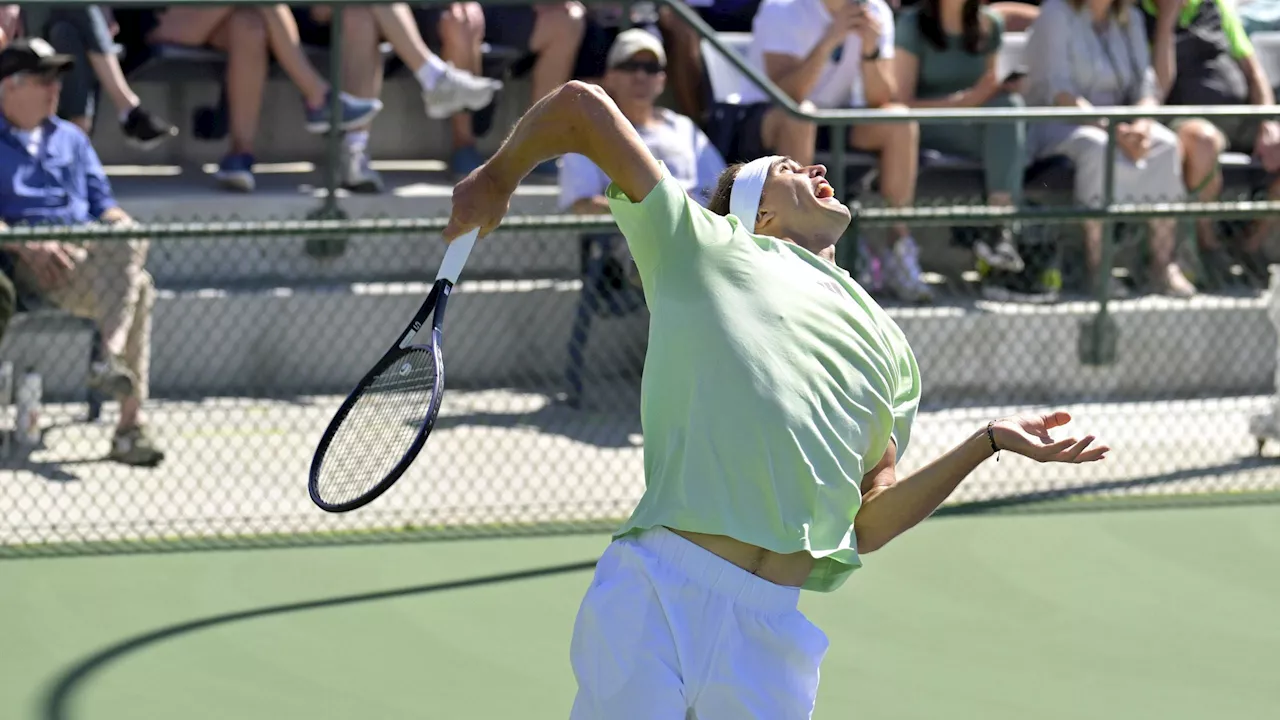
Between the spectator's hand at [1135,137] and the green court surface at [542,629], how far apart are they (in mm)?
2664

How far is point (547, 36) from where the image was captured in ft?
28.6

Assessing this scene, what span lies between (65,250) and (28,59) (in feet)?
2.43

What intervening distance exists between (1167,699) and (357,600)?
2.39 metres

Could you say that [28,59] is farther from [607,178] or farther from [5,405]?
[607,178]

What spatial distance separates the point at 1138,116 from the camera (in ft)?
24.8

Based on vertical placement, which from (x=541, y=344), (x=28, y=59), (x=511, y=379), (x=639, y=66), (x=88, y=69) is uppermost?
(x=28, y=59)

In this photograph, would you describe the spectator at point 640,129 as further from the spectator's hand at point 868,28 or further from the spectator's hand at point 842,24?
the spectator's hand at point 868,28

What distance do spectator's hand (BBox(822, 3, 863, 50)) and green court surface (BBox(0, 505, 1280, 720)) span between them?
2.36m

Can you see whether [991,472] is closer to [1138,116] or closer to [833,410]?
[1138,116]

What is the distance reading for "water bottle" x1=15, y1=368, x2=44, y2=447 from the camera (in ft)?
22.9

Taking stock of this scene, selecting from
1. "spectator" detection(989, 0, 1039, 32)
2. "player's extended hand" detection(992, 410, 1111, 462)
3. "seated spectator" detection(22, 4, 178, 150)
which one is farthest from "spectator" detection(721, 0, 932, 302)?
"player's extended hand" detection(992, 410, 1111, 462)

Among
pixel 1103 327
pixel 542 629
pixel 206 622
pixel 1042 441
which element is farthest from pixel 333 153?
pixel 1042 441

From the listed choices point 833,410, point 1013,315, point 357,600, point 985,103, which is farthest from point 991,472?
point 833,410

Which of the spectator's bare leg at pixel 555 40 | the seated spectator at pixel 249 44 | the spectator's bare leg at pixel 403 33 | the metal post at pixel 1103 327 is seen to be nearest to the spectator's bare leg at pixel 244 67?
the seated spectator at pixel 249 44
